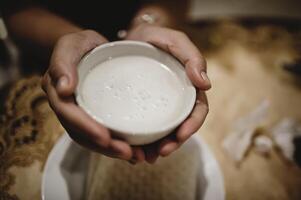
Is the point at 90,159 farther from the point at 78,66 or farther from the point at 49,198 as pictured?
the point at 78,66

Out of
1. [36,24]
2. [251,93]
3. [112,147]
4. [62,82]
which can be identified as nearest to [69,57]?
[62,82]

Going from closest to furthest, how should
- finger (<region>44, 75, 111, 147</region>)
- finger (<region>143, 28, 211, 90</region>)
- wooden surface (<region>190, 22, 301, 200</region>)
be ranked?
finger (<region>44, 75, 111, 147</region>), finger (<region>143, 28, 211, 90</region>), wooden surface (<region>190, 22, 301, 200</region>)

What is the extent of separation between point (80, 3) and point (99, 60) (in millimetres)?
626

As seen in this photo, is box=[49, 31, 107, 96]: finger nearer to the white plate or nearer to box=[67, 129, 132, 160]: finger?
box=[67, 129, 132, 160]: finger

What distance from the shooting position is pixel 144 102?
766 millimetres

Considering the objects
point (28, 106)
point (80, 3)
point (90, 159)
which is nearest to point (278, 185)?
point (90, 159)

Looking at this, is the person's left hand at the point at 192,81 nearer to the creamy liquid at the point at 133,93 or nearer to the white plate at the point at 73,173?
the creamy liquid at the point at 133,93

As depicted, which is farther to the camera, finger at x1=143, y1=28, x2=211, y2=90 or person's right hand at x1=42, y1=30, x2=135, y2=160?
finger at x1=143, y1=28, x2=211, y2=90

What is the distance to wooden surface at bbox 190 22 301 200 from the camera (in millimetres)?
1149

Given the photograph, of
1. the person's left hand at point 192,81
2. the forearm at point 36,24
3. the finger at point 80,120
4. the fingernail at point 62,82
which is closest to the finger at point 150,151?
the person's left hand at point 192,81

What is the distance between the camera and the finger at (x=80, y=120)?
25.9 inches

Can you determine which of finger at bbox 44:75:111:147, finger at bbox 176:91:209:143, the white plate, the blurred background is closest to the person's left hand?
finger at bbox 176:91:209:143

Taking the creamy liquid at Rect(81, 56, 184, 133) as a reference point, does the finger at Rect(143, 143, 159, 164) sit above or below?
below

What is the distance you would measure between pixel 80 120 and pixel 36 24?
0.77 metres
